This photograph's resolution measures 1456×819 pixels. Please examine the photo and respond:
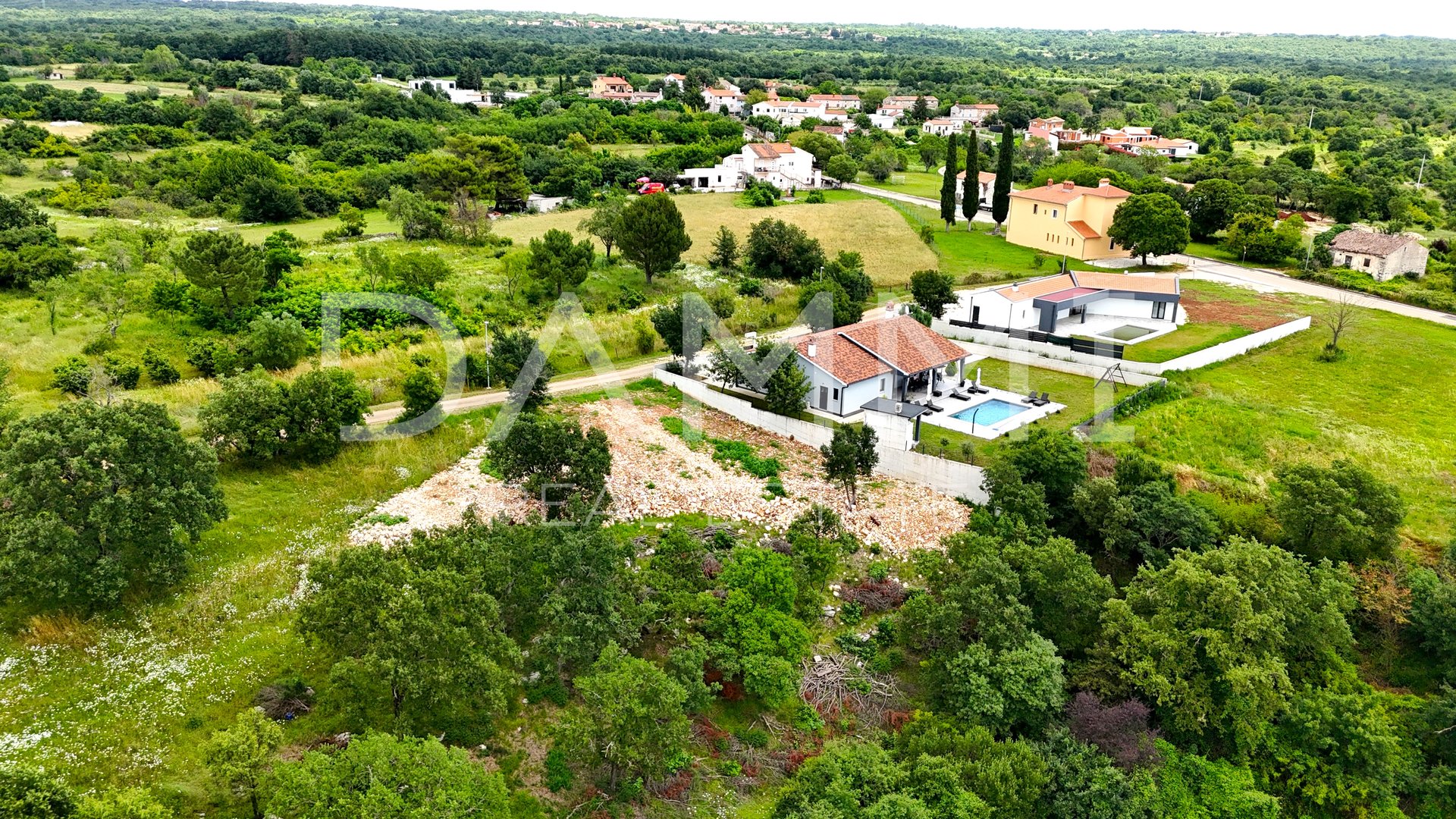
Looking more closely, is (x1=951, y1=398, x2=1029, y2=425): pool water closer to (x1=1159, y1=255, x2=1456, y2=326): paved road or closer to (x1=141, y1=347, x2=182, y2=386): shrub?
(x1=1159, y1=255, x2=1456, y2=326): paved road

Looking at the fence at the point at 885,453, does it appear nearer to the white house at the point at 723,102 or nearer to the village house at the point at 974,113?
the white house at the point at 723,102

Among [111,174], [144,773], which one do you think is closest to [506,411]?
[144,773]

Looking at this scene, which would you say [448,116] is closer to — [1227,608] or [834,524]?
[834,524]

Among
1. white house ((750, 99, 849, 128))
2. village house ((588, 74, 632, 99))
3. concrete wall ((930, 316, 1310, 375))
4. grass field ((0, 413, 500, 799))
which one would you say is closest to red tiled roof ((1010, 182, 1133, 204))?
concrete wall ((930, 316, 1310, 375))

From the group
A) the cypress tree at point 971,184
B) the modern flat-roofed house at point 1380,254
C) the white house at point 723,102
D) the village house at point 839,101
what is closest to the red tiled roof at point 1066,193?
the cypress tree at point 971,184

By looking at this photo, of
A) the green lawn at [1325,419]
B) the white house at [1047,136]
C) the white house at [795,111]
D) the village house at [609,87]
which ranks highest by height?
the village house at [609,87]

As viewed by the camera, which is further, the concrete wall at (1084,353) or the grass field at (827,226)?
the grass field at (827,226)

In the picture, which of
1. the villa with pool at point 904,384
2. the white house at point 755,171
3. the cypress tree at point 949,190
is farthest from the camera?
the white house at point 755,171
